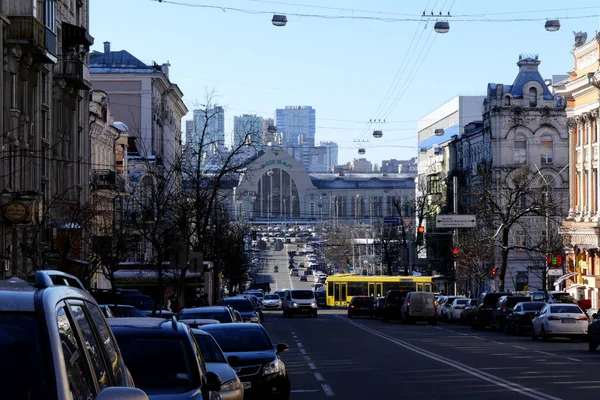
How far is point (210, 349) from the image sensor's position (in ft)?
51.6

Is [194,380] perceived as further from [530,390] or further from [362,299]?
[362,299]

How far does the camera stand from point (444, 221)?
72.1 m

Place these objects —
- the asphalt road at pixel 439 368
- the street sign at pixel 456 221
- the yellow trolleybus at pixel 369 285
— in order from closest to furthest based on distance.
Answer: the asphalt road at pixel 439 368 < the street sign at pixel 456 221 < the yellow trolleybus at pixel 369 285

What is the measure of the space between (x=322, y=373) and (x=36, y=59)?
22863 mm

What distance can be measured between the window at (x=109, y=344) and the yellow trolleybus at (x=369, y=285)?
7452 cm

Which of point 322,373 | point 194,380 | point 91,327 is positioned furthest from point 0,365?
point 322,373

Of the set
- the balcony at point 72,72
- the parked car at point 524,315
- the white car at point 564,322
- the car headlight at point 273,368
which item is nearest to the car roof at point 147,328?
the car headlight at point 273,368

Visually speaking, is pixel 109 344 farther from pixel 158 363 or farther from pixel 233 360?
pixel 233 360

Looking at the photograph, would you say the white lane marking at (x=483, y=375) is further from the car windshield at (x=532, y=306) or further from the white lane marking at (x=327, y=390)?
the car windshield at (x=532, y=306)

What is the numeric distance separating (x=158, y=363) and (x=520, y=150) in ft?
305

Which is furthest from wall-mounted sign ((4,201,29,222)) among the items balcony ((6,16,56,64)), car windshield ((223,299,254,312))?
car windshield ((223,299,254,312))

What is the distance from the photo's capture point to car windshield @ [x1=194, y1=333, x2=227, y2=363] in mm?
15602

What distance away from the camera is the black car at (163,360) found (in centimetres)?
1130

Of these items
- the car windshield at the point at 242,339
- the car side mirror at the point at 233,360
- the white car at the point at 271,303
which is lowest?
the white car at the point at 271,303
